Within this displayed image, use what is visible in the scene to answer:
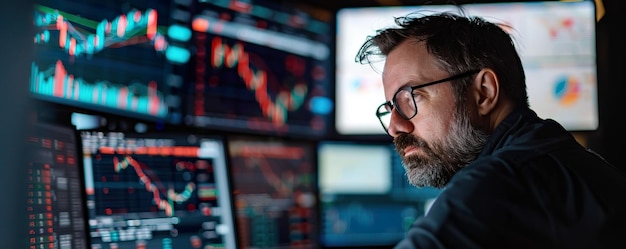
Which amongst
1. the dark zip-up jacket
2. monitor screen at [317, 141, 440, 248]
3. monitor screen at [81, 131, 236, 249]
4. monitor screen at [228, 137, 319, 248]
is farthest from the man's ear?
monitor screen at [317, 141, 440, 248]

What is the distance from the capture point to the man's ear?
4.43ft

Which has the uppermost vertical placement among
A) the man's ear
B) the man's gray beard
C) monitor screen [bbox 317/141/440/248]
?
the man's ear

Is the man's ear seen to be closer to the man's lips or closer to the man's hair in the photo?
the man's hair

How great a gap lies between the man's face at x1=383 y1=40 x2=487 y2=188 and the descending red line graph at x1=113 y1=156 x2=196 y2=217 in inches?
24.0

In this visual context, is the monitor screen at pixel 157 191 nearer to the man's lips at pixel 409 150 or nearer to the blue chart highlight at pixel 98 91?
the blue chart highlight at pixel 98 91

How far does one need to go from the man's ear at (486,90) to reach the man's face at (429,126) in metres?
0.03

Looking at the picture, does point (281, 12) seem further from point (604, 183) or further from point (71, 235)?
point (604, 183)

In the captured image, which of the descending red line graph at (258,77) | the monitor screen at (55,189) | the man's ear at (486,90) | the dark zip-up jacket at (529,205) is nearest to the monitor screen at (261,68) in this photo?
the descending red line graph at (258,77)

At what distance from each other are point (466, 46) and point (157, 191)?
2.60 ft

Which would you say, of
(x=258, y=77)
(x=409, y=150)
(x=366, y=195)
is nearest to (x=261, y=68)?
(x=258, y=77)

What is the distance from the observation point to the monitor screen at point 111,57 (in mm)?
1535

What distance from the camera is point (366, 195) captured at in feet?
8.70

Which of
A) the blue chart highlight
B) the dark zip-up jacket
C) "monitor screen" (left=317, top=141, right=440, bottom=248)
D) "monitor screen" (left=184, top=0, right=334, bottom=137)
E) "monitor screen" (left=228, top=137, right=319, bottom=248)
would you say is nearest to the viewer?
the dark zip-up jacket

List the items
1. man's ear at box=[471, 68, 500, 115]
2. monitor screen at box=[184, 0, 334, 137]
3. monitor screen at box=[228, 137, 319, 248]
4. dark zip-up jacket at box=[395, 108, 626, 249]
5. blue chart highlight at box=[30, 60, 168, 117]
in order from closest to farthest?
dark zip-up jacket at box=[395, 108, 626, 249]
man's ear at box=[471, 68, 500, 115]
blue chart highlight at box=[30, 60, 168, 117]
monitor screen at box=[184, 0, 334, 137]
monitor screen at box=[228, 137, 319, 248]
